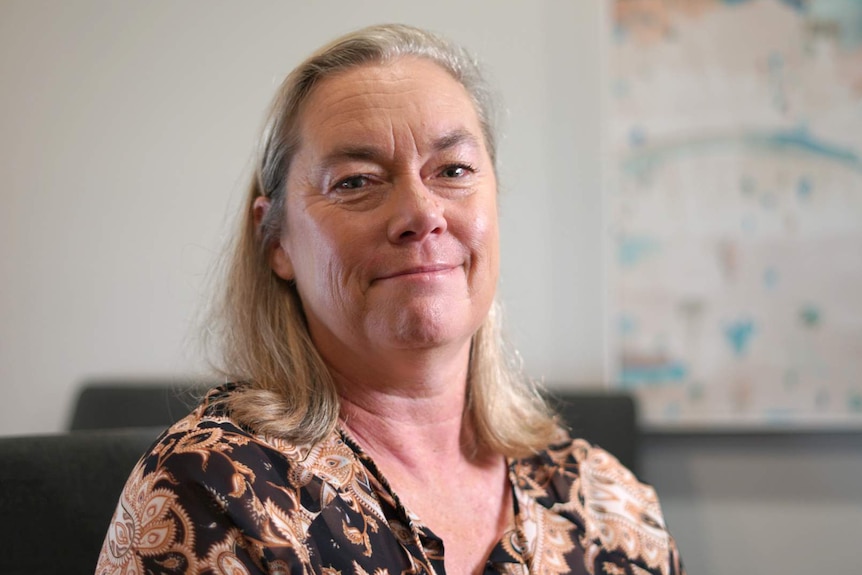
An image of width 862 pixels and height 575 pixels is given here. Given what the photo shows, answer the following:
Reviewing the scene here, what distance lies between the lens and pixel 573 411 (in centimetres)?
202

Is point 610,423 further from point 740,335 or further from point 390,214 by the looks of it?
point 390,214

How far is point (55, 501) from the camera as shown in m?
1.12

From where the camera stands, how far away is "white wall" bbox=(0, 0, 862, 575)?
6.91 feet

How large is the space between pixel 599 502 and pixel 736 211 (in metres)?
1.04

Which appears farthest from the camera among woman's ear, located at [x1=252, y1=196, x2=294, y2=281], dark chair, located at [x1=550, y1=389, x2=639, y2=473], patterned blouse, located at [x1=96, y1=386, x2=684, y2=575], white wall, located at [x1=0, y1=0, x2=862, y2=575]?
white wall, located at [x1=0, y1=0, x2=862, y2=575]

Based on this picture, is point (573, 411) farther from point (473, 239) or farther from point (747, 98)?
point (473, 239)

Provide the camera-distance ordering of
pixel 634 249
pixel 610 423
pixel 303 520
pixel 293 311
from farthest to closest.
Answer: pixel 634 249, pixel 610 423, pixel 293 311, pixel 303 520

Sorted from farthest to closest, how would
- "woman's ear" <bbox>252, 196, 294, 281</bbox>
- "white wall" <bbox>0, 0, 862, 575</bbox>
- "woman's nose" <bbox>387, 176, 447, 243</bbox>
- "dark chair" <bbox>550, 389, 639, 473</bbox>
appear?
"white wall" <bbox>0, 0, 862, 575</bbox> < "dark chair" <bbox>550, 389, 639, 473</bbox> < "woman's ear" <bbox>252, 196, 294, 281</bbox> < "woman's nose" <bbox>387, 176, 447, 243</bbox>

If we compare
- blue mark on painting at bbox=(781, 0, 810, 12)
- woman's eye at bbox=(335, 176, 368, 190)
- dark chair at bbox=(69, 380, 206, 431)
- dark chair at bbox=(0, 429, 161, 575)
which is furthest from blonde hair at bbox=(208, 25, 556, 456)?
blue mark on painting at bbox=(781, 0, 810, 12)

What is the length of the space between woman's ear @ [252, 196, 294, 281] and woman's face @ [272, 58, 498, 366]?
3 cm

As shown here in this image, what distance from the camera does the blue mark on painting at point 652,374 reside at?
208cm

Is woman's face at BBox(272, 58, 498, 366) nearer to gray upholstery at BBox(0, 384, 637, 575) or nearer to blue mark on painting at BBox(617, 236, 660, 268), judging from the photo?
gray upholstery at BBox(0, 384, 637, 575)

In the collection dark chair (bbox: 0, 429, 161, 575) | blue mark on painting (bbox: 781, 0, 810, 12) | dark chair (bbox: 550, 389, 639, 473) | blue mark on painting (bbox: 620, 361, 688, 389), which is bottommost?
dark chair (bbox: 550, 389, 639, 473)

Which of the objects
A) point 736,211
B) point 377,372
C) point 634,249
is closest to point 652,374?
point 634,249
